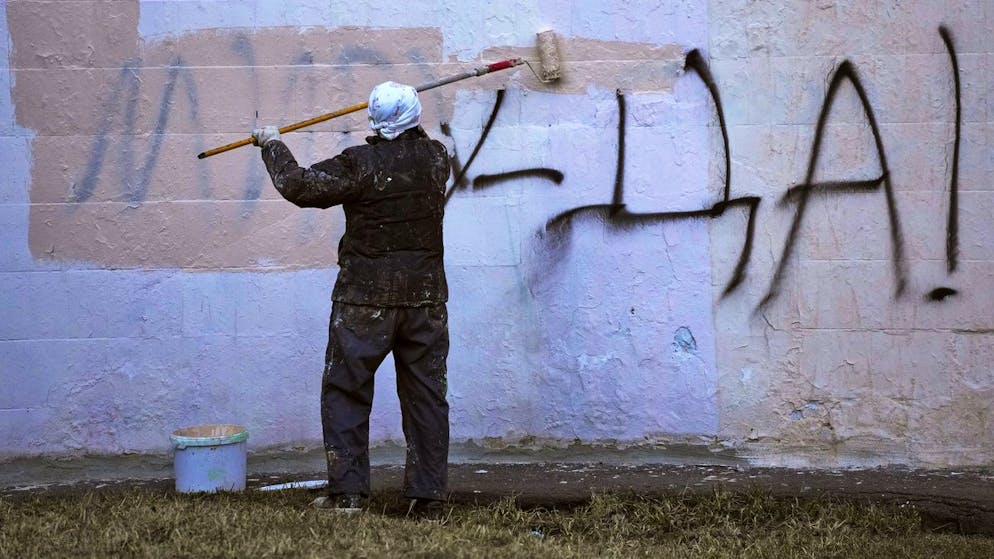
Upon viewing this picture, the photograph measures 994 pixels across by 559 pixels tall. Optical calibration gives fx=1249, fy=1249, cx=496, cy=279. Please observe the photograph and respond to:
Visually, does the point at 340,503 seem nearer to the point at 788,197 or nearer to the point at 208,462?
the point at 208,462

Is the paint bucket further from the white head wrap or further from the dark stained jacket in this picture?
the white head wrap

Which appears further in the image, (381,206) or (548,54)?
(548,54)

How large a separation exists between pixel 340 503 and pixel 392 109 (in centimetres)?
154

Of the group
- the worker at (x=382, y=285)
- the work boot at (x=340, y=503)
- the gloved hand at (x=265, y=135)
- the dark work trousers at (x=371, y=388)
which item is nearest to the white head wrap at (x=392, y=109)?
the worker at (x=382, y=285)

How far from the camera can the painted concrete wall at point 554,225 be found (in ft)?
19.5

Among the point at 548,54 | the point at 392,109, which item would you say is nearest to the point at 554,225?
the point at 548,54

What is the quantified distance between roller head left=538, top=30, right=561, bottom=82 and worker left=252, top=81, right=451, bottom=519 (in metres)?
1.23

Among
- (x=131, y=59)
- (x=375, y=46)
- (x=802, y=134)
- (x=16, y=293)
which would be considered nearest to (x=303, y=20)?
(x=375, y=46)

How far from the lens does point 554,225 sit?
6.07m

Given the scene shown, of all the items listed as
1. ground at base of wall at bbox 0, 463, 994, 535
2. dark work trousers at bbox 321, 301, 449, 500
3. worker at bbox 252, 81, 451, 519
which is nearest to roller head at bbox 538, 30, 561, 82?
worker at bbox 252, 81, 451, 519

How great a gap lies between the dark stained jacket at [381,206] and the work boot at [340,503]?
2.50 ft

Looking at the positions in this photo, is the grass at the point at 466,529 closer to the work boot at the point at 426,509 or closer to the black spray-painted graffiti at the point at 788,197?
the work boot at the point at 426,509

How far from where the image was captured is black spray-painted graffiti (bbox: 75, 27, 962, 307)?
5941mm

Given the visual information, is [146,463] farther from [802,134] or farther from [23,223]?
[802,134]
